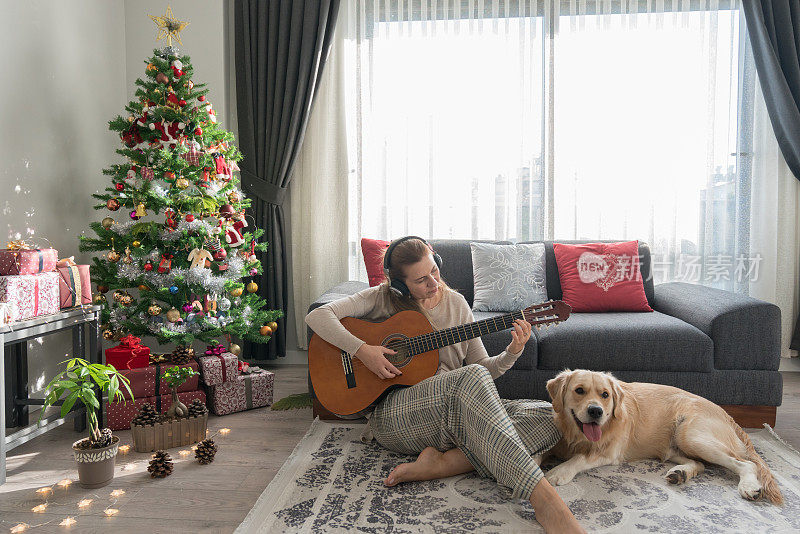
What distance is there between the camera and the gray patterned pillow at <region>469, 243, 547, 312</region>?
3092 millimetres

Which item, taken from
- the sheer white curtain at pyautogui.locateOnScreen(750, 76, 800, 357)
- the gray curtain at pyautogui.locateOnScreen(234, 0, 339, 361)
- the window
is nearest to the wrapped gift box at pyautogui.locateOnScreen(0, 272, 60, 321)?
the gray curtain at pyautogui.locateOnScreen(234, 0, 339, 361)

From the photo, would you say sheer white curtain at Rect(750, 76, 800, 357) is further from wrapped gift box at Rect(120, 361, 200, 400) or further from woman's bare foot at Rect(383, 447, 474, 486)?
wrapped gift box at Rect(120, 361, 200, 400)

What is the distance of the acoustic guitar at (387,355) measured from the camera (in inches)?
81.0

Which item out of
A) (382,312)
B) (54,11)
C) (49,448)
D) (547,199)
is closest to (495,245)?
(547,199)

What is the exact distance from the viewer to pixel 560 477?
1946mm

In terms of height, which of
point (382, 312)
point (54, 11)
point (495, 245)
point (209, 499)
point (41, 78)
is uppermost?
point (54, 11)

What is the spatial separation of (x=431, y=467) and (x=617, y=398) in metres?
0.67

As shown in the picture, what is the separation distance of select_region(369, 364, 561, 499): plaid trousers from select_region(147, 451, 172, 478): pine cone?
748 mm

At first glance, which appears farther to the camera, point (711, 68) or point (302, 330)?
point (302, 330)

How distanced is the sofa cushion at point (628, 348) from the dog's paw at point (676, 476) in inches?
27.2

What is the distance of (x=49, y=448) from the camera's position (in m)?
2.39

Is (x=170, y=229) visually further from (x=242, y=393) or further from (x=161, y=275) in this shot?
(x=242, y=393)

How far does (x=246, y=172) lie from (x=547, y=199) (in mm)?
1963

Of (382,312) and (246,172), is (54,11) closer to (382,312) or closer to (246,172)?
(246,172)
